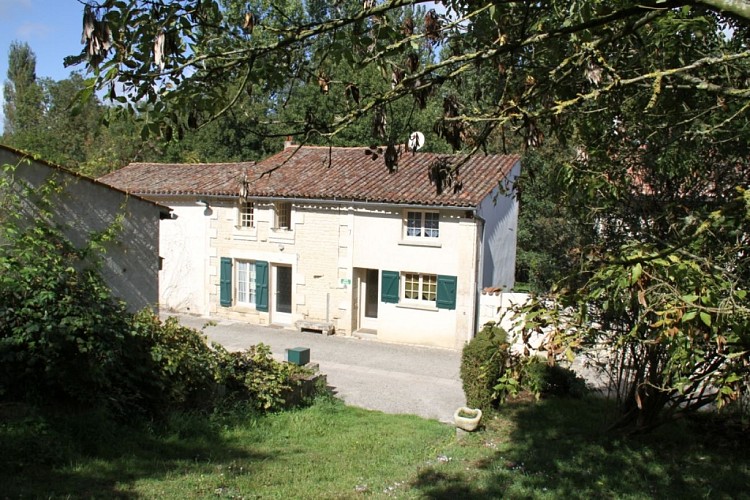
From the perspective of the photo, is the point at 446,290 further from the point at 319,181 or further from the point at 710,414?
the point at 710,414

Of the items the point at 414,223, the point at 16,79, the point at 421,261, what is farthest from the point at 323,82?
the point at 16,79

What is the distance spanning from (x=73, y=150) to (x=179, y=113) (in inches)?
1586

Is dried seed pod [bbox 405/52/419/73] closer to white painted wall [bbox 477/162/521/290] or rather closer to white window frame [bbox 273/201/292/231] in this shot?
white painted wall [bbox 477/162/521/290]

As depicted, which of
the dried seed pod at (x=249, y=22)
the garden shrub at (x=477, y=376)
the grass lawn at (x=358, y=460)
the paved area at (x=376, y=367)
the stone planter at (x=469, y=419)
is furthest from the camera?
the paved area at (x=376, y=367)

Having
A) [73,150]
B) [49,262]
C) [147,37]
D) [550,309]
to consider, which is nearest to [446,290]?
[49,262]

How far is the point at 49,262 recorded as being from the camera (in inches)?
344

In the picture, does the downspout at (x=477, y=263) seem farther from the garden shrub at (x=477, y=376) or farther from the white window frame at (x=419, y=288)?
the garden shrub at (x=477, y=376)

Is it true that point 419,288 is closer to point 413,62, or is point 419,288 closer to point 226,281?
point 226,281

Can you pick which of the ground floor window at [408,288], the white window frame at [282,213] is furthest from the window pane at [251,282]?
Answer: the ground floor window at [408,288]

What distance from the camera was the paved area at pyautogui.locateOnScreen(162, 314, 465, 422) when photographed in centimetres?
1390

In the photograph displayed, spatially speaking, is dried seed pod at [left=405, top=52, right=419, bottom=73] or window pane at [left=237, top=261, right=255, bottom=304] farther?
window pane at [left=237, top=261, right=255, bottom=304]

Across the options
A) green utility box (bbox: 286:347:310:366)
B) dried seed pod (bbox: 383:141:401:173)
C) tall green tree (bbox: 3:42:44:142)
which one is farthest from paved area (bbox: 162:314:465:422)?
tall green tree (bbox: 3:42:44:142)

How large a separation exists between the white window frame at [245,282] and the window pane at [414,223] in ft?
19.4

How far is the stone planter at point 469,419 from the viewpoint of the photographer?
10.2m
